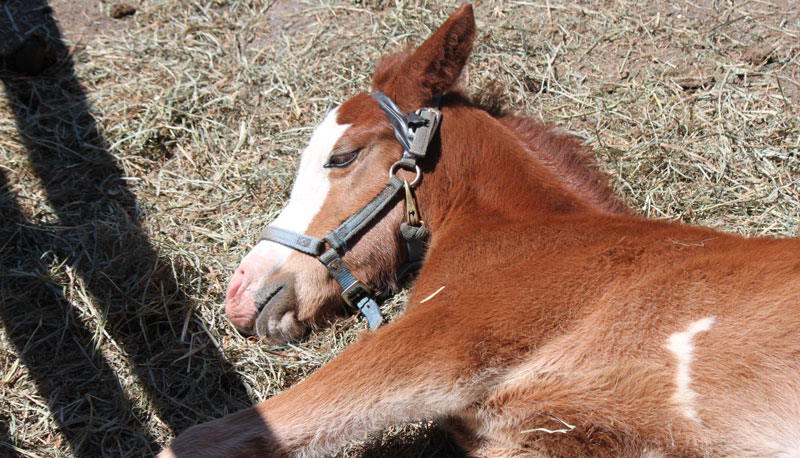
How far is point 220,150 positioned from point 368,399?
101 inches

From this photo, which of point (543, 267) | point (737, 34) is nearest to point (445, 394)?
point (543, 267)

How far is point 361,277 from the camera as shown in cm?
304

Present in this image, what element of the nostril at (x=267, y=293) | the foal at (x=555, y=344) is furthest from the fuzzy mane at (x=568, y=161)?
the nostril at (x=267, y=293)

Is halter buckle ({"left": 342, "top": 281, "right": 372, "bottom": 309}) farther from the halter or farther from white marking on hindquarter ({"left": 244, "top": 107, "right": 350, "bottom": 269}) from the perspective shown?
white marking on hindquarter ({"left": 244, "top": 107, "right": 350, "bottom": 269})

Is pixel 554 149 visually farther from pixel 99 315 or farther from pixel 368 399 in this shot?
pixel 99 315

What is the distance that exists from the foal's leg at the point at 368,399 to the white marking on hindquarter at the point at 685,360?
65cm

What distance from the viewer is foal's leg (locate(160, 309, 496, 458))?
7.49ft

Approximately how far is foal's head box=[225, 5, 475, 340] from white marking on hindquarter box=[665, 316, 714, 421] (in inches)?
54.0

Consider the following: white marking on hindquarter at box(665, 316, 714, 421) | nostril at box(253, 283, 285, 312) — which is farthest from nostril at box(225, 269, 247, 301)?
white marking on hindquarter at box(665, 316, 714, 421)

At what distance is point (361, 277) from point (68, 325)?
5.38 feet

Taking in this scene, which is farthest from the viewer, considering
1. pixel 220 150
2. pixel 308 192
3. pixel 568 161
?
pixel 220 150

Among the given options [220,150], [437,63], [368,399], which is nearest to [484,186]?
[437,63]

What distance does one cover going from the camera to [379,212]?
298 centimetres

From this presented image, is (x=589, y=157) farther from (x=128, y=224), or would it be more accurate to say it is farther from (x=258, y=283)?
(x=128, y=224)
